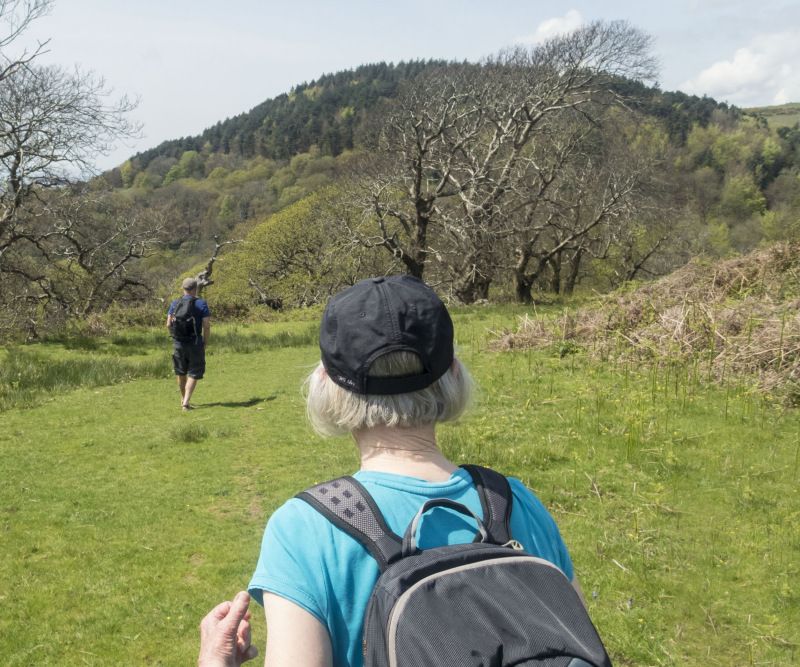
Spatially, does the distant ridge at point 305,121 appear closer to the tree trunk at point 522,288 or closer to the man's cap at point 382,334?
the tree trunk at point 522,288

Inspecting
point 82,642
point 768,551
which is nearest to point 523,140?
point 768,551

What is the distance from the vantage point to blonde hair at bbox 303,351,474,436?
4.78 feet

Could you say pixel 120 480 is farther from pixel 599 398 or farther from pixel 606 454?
pixel 599 398

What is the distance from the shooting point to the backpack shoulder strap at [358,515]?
121 cm

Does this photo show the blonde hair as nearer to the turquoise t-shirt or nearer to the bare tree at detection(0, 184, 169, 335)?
the turquoise t-shirt

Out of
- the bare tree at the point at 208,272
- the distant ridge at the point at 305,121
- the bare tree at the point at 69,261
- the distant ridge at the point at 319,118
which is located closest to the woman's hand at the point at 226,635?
the bare tree at the point at 208,272

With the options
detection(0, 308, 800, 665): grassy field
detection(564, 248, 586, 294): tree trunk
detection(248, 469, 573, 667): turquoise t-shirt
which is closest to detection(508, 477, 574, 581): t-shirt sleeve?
detection(248, 469, 573, 667): turquoise t-shirt

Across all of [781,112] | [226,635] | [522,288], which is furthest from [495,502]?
[781,112]

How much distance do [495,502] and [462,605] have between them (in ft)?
1.05

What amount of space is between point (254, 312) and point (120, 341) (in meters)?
10.4

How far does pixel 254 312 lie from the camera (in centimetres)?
2745

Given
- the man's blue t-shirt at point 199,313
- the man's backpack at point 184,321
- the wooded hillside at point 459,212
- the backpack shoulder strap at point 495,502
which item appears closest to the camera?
the backpack shoulder strap at point 495,502

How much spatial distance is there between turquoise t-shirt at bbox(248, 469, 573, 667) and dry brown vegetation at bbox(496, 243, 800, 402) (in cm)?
745

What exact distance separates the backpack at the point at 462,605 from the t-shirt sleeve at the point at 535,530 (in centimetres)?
17
